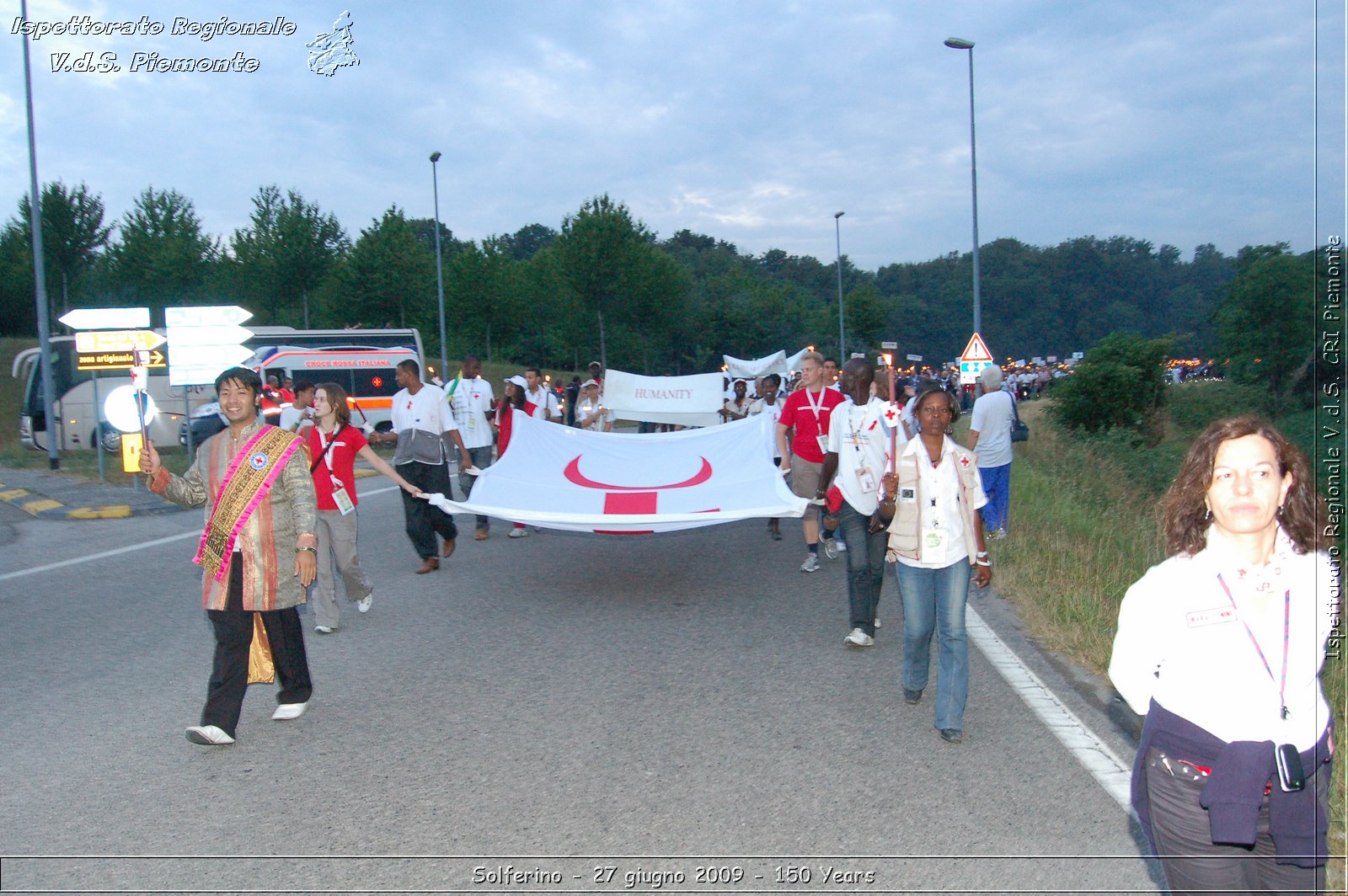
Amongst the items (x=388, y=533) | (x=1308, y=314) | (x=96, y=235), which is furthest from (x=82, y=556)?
(x=96, y=235)

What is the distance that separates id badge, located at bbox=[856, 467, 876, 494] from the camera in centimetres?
730

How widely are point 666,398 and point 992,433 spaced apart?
8.18 m

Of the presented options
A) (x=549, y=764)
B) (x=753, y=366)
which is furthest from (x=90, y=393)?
(x=549, y=764)

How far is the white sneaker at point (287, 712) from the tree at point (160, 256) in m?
45.6

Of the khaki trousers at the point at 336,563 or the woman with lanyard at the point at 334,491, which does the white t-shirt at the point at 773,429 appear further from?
the khaki trousers at the point at 336,563

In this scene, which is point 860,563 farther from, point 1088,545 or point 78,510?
point 78,510

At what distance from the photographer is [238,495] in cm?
566

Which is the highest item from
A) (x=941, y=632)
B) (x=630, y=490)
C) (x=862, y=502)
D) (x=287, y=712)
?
(x=862, y=502)

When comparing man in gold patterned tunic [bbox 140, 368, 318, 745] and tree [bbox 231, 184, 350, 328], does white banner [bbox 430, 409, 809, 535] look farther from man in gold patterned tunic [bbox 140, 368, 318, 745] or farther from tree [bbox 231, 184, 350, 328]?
tree [bbox 231, 184, 350, 328]

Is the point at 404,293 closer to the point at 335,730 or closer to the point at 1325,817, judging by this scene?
the point at 335,730

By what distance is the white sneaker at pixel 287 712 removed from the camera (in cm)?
593

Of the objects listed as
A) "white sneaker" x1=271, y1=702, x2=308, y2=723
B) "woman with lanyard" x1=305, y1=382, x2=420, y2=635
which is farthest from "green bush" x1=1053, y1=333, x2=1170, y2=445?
"white sneaker" x1=271, y1=702, x2=308, y2=723

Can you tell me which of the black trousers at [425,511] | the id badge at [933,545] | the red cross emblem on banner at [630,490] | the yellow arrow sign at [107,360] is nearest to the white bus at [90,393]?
the yellow arrow sign at [107,360]

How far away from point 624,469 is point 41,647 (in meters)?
5.07
